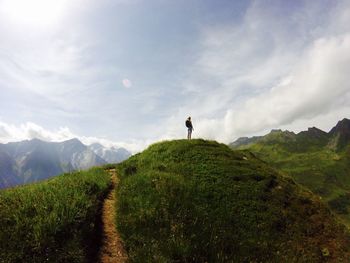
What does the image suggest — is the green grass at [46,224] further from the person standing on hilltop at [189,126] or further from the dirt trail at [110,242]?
the person standing on hilltop at [189,126]

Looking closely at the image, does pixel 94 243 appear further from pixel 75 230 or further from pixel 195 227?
pixel 195 227

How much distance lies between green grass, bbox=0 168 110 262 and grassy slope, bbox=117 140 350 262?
159cm

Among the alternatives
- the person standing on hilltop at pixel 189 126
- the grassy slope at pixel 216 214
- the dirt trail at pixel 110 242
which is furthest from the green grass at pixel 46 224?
the person standing on hilltop at pixel 189 126

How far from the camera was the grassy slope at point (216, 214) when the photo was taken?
10766 millimetres

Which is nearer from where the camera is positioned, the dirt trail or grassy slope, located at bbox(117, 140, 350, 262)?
the dirt trail

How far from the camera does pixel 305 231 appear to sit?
17.0 meters

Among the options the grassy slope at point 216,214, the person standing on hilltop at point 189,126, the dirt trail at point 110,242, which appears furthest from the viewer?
the person standing on hilltop at point 189,126

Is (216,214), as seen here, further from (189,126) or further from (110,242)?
(189,126)

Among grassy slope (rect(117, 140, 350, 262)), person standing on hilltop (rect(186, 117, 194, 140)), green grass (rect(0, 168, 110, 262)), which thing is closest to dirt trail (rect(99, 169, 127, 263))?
grassy slope (rect(117, 140, 350, 262))

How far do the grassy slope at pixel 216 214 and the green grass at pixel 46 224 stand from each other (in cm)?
159

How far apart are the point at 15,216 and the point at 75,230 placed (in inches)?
82.1

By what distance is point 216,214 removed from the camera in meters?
15.9

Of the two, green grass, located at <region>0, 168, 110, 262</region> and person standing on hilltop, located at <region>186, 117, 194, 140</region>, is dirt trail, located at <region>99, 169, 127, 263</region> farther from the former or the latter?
person standing on hilltop, located at <region>186, 117, 194, 140</region>

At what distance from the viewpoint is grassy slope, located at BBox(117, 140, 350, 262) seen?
1077 centimetres
